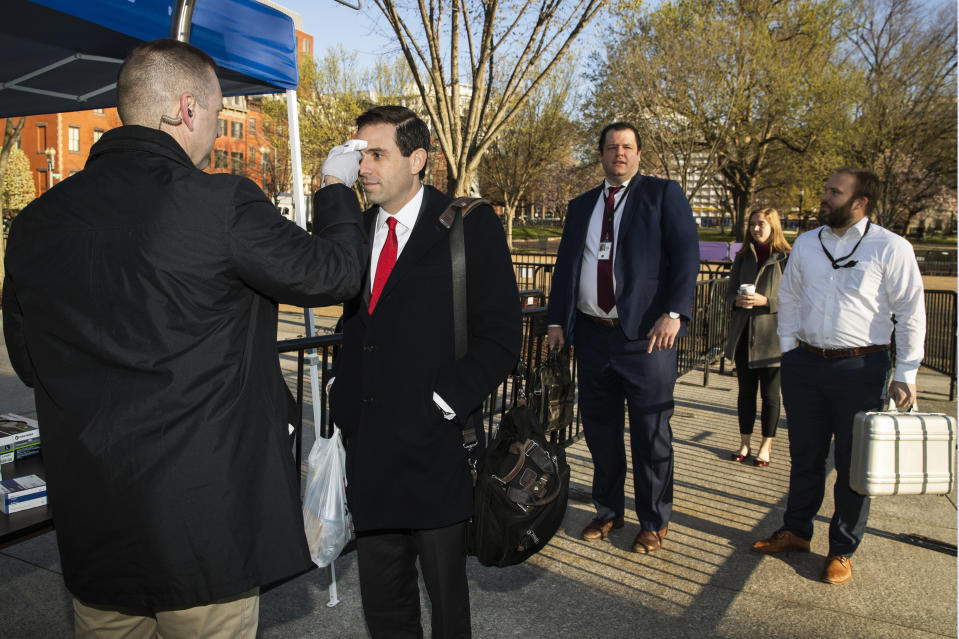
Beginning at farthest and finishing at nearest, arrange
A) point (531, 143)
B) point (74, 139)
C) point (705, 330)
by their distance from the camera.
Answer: point (74, 139) < point (531, 143) < point (705, 330)

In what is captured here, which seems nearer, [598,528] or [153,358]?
[153,358]

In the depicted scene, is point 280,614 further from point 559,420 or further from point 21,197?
point 21,197

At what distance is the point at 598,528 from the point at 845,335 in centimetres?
176

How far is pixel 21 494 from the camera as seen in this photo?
83.6 inches

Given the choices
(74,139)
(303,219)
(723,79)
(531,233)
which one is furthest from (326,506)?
(74,139)

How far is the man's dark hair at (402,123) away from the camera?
230 centimetres

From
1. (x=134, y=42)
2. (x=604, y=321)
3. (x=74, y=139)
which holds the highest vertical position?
(x=74, y=139)

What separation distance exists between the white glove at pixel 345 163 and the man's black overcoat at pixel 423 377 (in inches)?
13.2

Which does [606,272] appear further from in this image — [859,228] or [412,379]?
[412,379]

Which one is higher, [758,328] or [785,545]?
[758,328]

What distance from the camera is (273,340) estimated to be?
1811 mm

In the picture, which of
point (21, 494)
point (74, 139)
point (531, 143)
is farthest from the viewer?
point (74, 139)

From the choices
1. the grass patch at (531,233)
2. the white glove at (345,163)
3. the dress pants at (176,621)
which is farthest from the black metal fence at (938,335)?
the grass patch at (531,233)

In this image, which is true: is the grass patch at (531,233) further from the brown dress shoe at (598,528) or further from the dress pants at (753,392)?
the brown dress shoe at (598,528)
